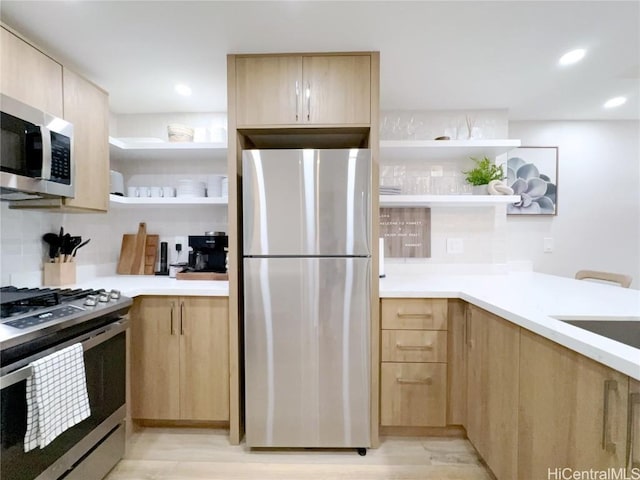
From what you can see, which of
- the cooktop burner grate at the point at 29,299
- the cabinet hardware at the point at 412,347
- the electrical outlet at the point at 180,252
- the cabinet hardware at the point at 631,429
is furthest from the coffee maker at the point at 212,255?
the cabinet hardware at the point at 631,429

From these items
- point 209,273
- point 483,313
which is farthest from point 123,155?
point 483,313

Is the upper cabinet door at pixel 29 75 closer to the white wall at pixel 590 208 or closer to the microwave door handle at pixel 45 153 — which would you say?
the microwave door handle at pixel 45 153

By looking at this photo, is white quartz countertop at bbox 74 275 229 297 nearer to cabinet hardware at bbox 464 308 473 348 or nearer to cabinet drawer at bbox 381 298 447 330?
cabinet drawer at bbox 381 298 447 330

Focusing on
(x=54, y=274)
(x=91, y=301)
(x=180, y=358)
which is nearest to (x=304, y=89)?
(x=91, y=301)

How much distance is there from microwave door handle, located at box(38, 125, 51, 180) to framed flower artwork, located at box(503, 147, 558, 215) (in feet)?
10.6

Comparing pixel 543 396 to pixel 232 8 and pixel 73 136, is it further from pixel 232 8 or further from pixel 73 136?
pixel 73 136

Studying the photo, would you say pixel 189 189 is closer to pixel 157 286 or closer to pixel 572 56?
pixel 157 286

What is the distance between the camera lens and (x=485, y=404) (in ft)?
4.93

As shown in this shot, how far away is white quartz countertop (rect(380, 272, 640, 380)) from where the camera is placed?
0.84 meters

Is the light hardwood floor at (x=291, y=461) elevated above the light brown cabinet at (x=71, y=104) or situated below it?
below

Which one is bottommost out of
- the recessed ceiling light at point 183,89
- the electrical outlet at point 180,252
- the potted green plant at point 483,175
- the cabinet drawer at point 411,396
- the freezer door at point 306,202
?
the cabinet drawer at point 411,396

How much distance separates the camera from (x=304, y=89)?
68.1 inches

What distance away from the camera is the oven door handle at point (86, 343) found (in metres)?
1.02

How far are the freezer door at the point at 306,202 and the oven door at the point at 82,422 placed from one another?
2.72 ft
